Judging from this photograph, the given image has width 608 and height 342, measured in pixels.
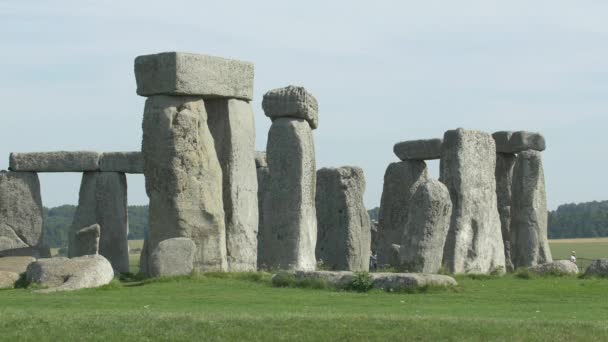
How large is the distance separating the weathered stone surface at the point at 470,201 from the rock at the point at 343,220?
94.4 inches

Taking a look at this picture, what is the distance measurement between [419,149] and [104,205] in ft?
27.5

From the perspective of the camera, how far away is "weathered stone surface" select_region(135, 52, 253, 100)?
2566cm

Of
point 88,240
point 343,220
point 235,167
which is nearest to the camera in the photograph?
point 235,167

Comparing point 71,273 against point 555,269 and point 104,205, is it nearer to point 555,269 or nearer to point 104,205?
point 555,269

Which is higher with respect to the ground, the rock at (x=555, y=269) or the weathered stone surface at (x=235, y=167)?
the weathered stone surface at (x=235, y=167)

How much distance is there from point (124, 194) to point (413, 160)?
25.1 ft

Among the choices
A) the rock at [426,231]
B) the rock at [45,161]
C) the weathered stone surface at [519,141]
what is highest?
the weathered stone surface at [519,141]

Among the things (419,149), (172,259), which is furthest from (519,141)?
(172,259)

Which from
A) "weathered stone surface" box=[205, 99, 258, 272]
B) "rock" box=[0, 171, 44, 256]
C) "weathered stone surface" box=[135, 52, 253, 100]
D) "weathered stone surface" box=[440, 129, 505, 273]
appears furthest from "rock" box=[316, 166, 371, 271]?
"rock" box=[0, 171, 44, 256]

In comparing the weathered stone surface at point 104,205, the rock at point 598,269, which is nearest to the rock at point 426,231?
the rock at point 598,269

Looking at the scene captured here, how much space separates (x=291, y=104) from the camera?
27.4 metres

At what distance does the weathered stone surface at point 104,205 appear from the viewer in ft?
121

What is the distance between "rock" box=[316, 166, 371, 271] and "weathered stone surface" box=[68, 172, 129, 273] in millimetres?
6244

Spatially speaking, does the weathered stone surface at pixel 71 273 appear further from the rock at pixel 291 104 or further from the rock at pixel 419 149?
the rock at pixel 419 149
